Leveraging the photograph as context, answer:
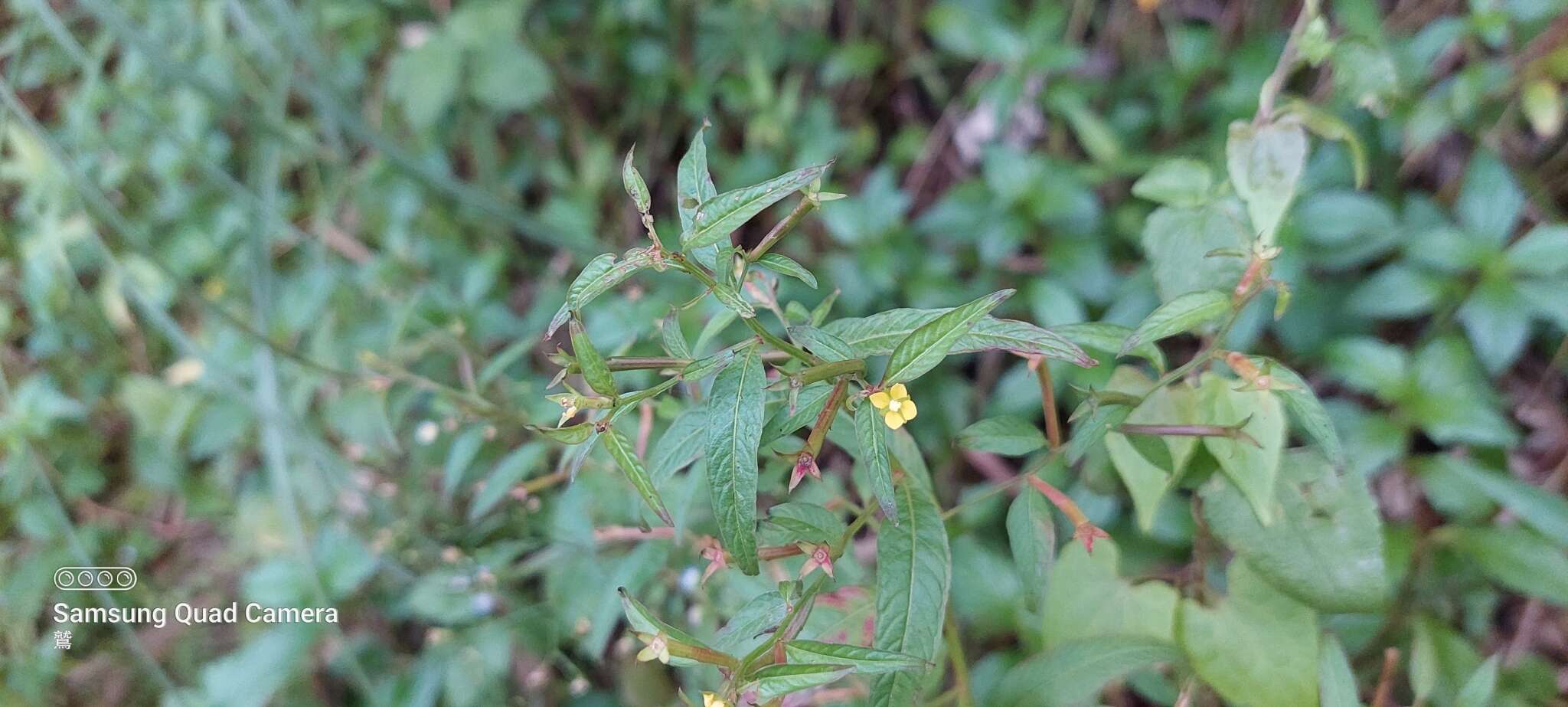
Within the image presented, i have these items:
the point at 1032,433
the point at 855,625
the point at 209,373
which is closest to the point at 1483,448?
the point at 1032,433

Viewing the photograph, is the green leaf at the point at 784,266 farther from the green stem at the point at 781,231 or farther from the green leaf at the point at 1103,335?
the green leaf at the point at 1103,335

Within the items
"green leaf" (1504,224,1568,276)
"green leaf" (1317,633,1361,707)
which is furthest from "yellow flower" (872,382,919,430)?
"green leaf" (1504,224,1568,276)

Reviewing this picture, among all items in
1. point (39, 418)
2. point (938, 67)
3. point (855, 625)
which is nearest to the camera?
point (855, 625)

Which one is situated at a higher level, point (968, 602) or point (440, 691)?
point (968, 602)

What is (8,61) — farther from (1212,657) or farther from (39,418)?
(1212,657)

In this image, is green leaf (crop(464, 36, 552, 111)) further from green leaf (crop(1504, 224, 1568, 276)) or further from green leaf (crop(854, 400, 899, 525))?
green leaf (crop(1504, 224, 1568, 276))

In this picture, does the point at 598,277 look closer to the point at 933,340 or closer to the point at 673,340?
the point at 673,340
